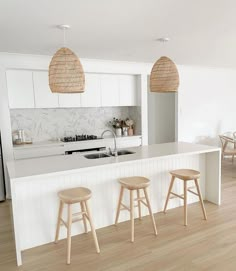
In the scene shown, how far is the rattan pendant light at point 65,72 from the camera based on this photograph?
7.63 ft

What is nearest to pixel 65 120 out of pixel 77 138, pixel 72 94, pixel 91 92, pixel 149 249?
pixel 77 138

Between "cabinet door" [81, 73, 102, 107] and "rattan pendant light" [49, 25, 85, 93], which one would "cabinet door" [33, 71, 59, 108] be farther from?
"rattan pendant light" [49, 25, 85, 93]

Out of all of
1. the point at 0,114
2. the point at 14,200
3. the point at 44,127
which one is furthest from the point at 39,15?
the point at 44,127

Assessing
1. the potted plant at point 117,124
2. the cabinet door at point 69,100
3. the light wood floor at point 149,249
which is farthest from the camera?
the potted plant at point 117,124

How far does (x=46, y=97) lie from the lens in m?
4.39

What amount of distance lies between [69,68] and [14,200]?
1.34 metres

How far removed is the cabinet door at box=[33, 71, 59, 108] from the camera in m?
4.29

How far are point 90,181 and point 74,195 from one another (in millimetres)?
477

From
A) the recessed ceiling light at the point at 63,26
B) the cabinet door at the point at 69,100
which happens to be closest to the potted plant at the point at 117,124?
the cabinet door at the point at 69,100

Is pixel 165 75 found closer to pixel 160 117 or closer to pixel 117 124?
pixel 117 124

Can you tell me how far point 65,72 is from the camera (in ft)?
7.63

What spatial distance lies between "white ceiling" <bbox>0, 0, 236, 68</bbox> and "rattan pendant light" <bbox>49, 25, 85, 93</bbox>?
0.37 metres

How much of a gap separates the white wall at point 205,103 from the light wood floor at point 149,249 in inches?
112

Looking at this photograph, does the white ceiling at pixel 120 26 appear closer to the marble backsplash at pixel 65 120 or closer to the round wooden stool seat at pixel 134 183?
the marble backsplash at pixel 65 120
